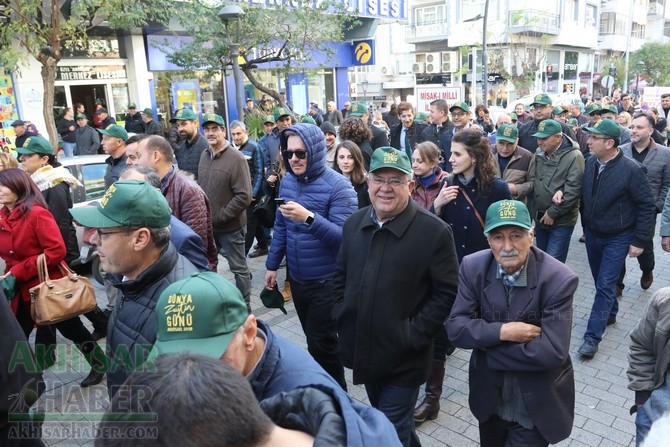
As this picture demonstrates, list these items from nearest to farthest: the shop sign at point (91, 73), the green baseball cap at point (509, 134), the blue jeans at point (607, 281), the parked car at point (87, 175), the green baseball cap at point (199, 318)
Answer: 1. the green baseball cap at point (199, 318)
2. the blue jeans at point (607, 281)
3. the green baseball cap at point (509, 134)
4. the parked car at point (87, 175)
5. the shop sign at point (91, 73)

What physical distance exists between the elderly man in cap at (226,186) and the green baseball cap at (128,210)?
10.2ft

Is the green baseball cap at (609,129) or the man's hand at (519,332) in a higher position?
the green baseball cap at (609,129)

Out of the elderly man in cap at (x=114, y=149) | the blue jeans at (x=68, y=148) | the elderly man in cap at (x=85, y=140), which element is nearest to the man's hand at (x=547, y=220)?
the elderly man in cap at (x=114, y=149)

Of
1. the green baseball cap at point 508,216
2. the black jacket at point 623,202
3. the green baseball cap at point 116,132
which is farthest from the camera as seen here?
the green baseball cap at point 116,132

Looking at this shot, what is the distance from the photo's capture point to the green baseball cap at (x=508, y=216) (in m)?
2.78

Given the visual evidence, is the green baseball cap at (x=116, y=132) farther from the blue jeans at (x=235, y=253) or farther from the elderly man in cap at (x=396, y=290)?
the elderly man in cap at (x=396, y=290)

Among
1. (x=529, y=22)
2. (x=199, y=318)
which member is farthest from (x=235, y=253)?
(x=529, y=22)

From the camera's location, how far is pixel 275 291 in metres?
4.33

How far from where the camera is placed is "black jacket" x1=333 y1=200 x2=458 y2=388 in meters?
2.97

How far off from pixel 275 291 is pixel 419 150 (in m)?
1.78

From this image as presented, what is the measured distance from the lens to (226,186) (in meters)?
5.77

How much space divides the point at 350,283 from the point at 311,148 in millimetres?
1183

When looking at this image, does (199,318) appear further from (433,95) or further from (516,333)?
(433,95)

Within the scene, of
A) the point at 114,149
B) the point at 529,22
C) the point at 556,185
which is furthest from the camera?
the point at 529,22
